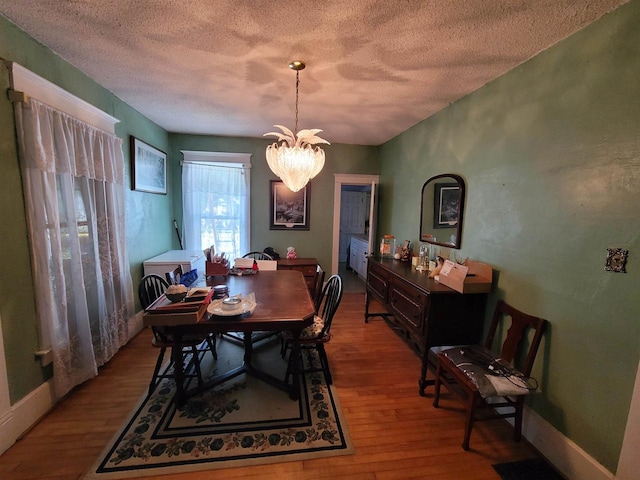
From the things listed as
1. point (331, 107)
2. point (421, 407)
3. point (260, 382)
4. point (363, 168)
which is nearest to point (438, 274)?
point (421, 407)

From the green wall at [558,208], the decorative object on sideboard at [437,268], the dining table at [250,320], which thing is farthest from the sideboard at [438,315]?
the dining table at [250,320]

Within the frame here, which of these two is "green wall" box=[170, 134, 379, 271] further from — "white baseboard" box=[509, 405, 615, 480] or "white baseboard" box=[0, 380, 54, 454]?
"white baseboard" box=[509, 405, 615, 480]

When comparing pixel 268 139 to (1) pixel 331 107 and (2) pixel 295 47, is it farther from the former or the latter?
(2) pixel 295 47

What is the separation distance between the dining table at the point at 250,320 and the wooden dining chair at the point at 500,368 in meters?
1.04

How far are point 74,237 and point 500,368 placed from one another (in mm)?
3085

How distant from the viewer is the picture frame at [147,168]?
3053 millimetres

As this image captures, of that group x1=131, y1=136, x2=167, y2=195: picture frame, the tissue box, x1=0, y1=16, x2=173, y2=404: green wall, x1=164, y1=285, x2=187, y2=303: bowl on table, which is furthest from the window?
x1=164, y1=285, x2=187, y2=303: bowl on table

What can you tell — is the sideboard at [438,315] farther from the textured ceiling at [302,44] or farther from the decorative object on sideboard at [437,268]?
the textured ceiling at [302,44]

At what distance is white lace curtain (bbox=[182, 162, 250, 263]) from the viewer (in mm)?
4215

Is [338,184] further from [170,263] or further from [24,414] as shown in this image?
[24,414]

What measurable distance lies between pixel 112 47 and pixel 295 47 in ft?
4.15

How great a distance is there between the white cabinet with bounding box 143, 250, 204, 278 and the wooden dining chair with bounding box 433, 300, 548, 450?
2639 mm

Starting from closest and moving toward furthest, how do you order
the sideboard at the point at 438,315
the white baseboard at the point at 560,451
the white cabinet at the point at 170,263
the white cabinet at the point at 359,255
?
the white baseboard at the point at 560,451 → the sideboard at the point at 438,315 → the white cabinet at the point at 170,263 → the white cabinet at the point at 359,255

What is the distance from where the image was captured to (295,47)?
180 centimetres
